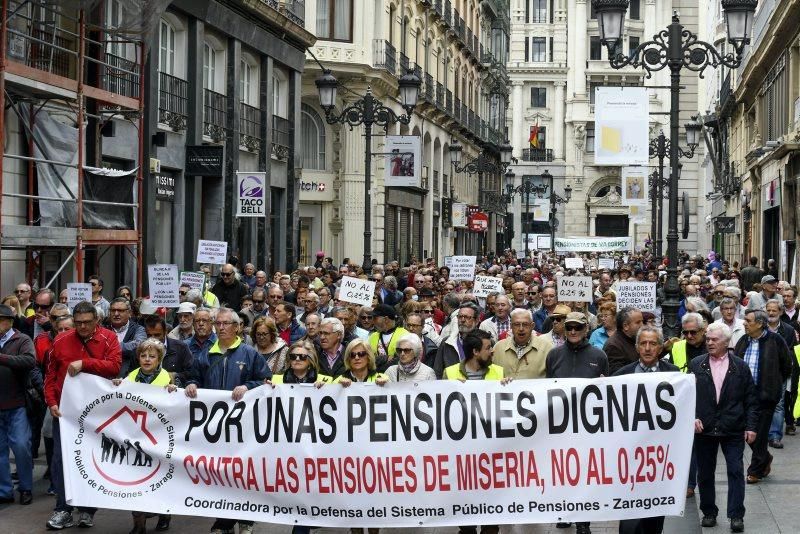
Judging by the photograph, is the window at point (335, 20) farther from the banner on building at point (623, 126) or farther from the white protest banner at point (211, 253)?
the white protest banner at point (211, 253)

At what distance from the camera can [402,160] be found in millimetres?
32750

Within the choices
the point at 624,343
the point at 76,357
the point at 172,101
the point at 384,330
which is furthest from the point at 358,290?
the point at 172,101

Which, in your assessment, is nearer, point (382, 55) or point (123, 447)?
point (123, 447)

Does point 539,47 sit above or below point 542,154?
above

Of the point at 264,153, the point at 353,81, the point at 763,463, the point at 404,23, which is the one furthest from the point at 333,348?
the point at 404,23

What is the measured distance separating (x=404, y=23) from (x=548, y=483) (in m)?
38.7

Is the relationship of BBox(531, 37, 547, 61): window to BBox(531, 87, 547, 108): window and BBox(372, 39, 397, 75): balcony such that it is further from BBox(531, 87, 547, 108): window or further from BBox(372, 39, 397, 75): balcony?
BBox(372, 39, 397, 75): balcony

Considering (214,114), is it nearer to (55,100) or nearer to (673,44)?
(55,100)

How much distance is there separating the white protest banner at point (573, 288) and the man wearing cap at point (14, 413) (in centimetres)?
818

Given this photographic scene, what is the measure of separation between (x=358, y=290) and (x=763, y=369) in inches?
227

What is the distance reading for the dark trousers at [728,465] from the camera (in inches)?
386

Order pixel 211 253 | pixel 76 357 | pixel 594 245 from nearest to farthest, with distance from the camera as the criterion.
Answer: pixel 76 357 → pixel 211 253 → pixel 594 245

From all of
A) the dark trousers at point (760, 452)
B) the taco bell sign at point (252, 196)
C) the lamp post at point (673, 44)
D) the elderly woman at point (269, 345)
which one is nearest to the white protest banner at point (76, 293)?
the elderly woman at point (269, 345)

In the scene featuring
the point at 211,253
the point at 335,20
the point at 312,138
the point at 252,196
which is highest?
the point at 335,20
